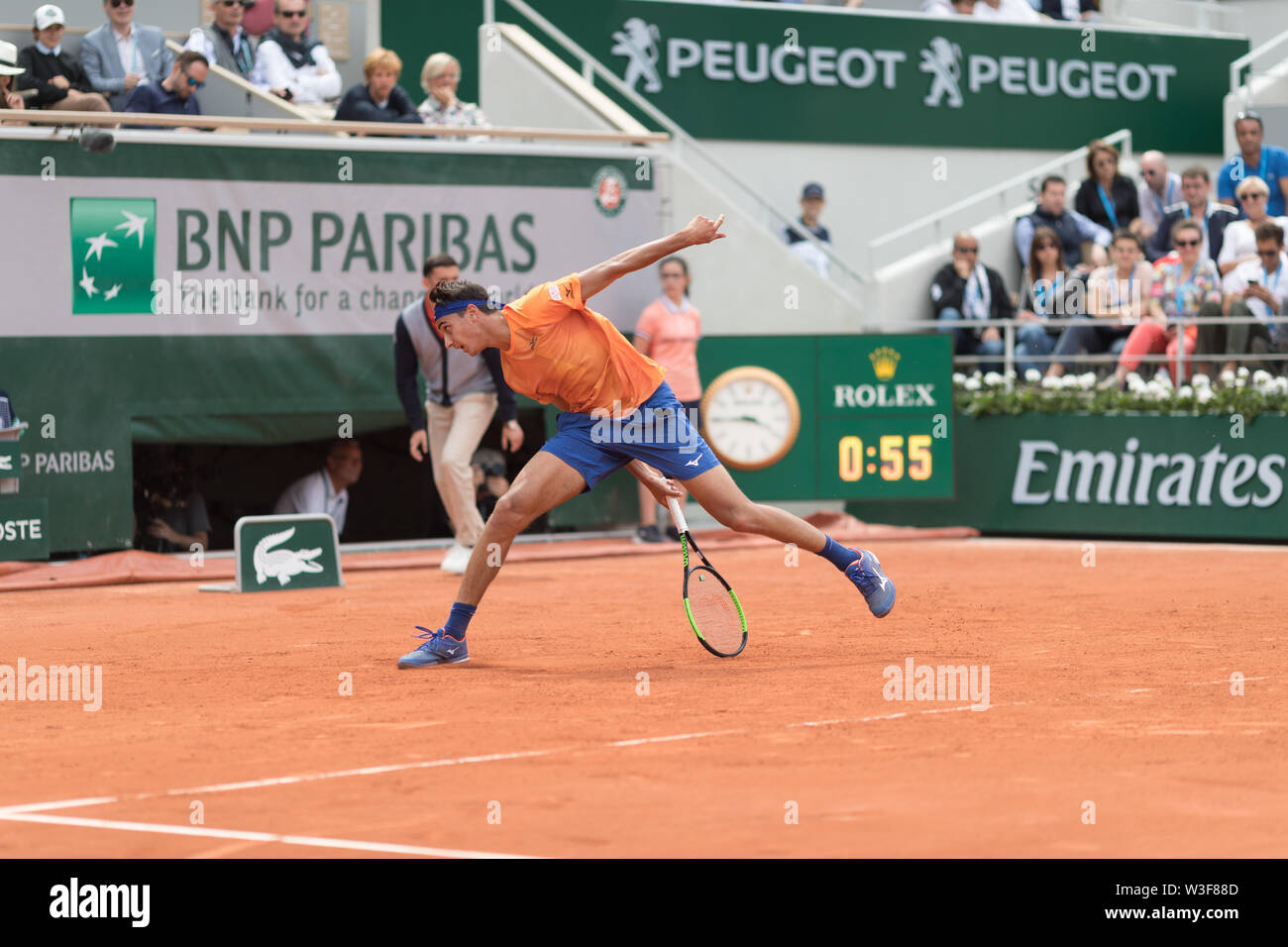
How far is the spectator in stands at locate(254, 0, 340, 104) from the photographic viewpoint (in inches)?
651

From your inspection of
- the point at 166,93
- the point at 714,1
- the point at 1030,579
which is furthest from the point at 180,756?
the point at 714,1

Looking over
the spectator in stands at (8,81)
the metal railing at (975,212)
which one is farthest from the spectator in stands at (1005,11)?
the spectator in stands at (8,81)

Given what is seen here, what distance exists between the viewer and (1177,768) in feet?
19.7

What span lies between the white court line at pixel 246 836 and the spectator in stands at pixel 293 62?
12.0m

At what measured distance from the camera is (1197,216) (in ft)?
60.1

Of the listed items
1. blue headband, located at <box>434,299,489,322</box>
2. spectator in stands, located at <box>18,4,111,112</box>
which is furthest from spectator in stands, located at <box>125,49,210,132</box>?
blue headband, located at <box>434,299,489,322</box>

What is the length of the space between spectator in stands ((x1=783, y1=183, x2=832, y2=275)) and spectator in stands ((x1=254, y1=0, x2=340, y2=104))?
4.79 metres

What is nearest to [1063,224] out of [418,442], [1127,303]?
[1127,303]

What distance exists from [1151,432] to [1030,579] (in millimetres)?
3882

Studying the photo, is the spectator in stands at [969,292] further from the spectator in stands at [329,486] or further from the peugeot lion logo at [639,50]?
the spectator in stands at [329,486]

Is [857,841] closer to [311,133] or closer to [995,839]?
[995,839]

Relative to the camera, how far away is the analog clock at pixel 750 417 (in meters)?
16.0

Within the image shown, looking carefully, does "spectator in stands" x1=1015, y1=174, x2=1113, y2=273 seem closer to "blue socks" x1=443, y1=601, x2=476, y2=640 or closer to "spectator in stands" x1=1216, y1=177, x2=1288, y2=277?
"spectator in stands" x1=1216, y1=177, x2=1288, y2=277

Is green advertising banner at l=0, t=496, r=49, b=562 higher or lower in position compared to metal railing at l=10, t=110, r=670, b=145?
lower
